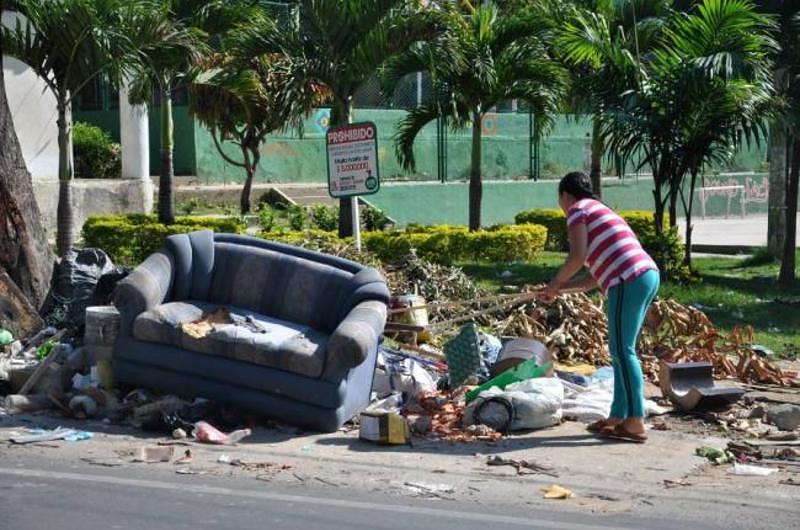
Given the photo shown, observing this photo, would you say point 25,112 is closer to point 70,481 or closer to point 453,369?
point 453,369

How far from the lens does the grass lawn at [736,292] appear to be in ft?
46.0

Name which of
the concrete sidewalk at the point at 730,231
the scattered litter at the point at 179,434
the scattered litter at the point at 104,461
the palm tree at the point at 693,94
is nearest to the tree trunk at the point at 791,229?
the palm tree at the point at 693,94

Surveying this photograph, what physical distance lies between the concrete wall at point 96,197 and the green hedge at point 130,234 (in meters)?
2.14

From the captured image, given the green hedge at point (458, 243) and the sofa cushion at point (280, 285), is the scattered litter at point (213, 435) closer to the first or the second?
Result: the sofa cushion at point (280, 285)

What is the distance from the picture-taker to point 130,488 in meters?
7.03

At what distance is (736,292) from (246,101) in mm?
10200

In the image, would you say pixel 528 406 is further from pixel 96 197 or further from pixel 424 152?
pixel 424 152

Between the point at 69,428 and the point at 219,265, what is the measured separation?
1952 mm

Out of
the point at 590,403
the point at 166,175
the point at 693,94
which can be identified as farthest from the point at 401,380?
the point at 166,175

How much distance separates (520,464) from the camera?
25.5 feet

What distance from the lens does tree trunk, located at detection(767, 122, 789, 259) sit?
2128cm

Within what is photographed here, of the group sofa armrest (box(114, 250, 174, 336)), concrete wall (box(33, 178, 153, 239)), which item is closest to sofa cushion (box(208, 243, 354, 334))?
sofa armrest (box(114, 250, 174, 336))

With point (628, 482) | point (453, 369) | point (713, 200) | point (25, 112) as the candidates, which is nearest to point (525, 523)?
point (628, 482)

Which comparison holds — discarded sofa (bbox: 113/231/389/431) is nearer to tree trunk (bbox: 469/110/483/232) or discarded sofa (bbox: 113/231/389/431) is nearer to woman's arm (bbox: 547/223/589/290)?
woman's arm (bbox: 547/223/589/290)
